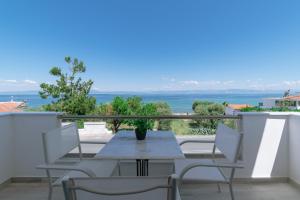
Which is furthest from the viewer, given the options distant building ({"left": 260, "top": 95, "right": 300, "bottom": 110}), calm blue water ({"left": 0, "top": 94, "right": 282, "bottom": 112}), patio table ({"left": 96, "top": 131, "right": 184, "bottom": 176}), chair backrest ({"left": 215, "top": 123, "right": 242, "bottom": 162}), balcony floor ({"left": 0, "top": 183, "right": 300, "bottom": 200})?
calm blue water ({"left": 0, "top": 94, "right": 282, "bottom": 112})

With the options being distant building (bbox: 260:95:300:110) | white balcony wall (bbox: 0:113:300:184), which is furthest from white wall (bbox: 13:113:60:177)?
distant building (bbox: 260:95:300:110)

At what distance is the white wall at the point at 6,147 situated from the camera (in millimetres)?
3795

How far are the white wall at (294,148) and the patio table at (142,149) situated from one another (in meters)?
1.54

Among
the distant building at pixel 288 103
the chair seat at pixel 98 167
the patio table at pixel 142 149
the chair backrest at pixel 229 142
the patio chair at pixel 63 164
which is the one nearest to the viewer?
the patio table at pixel 142 149

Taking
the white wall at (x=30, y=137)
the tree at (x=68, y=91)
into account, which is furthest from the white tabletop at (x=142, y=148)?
the tree at (x=68, y=91)

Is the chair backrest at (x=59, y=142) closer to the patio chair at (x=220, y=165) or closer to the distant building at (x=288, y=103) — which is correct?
the patio chair at (x=220, y=165)

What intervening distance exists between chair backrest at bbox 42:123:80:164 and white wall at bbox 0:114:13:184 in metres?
1.03

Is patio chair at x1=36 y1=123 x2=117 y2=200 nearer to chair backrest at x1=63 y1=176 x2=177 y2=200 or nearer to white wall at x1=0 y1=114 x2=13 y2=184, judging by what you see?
chair backrest at x1=63 y1=176 x2=177 y2=200

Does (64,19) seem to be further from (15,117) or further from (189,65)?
(15,117)

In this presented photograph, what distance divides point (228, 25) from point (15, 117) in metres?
34.4

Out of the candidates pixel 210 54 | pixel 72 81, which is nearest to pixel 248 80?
pixel 210 54

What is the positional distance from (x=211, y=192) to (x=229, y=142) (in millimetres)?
1025

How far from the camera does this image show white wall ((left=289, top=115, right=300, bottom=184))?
377 centimetres

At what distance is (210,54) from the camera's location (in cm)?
4025
